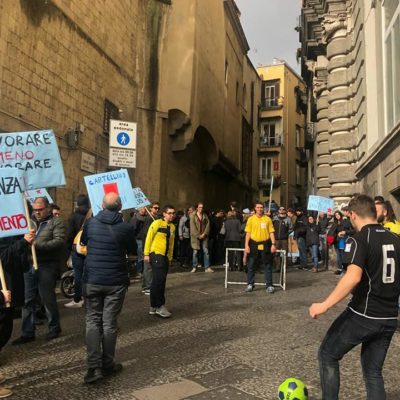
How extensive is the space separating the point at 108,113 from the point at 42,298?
9.67m

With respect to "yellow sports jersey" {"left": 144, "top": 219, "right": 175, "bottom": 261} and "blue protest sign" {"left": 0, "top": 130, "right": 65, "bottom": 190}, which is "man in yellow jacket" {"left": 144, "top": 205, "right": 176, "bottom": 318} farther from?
"blue protest sign" {"left": 0, "top": 130, "right": 65, "bottom": 190}

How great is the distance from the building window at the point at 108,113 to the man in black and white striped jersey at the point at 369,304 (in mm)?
12339

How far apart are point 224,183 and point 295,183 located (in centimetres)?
2278

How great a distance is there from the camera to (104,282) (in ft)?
16.5

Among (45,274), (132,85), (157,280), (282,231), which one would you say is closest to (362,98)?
(282,231)

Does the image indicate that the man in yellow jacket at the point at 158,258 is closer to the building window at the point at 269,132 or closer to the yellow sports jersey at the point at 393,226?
the yellow sports jersey at the point at 393,226

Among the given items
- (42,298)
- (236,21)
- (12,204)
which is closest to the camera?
(12,204)

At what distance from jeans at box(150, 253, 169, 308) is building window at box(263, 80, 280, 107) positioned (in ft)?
139

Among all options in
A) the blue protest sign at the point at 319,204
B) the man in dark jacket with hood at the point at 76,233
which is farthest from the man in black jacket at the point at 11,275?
the blue protest sign at the point at 319,204

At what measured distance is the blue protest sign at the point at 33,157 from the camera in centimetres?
594

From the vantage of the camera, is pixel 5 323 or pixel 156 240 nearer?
pixel 5 323

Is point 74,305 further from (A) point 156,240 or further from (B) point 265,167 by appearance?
(B) point 265,167

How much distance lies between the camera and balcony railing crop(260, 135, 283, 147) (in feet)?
157

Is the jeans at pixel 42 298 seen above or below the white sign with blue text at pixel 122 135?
below
